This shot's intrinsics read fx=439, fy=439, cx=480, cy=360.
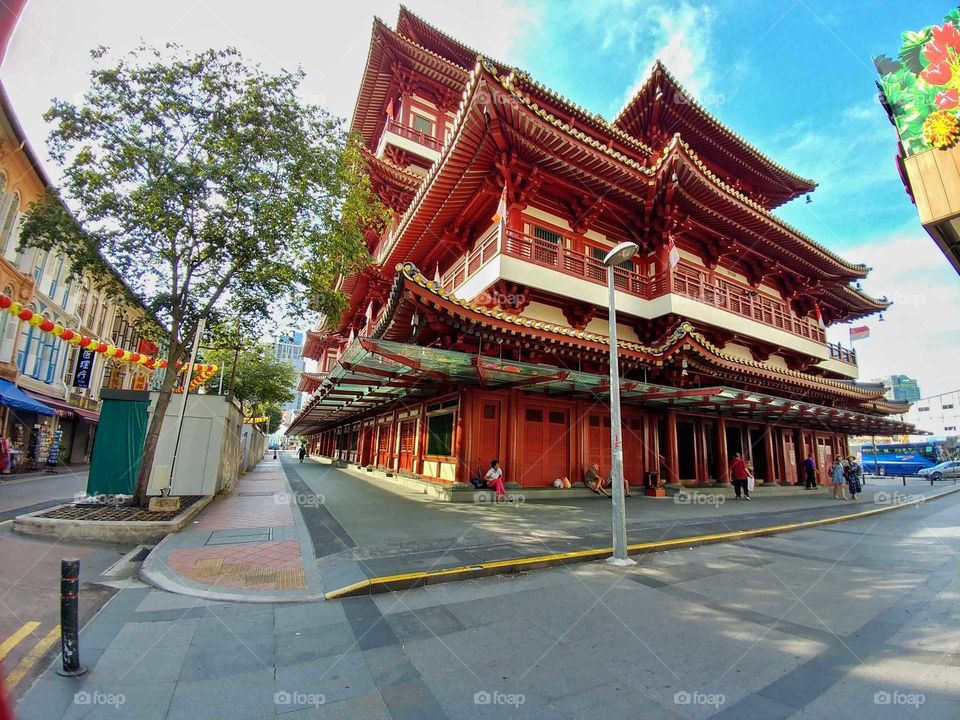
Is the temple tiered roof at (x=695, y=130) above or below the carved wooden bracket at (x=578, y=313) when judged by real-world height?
above

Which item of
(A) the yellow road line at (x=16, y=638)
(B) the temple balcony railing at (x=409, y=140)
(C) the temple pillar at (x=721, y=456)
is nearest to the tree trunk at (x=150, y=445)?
(A) the yellow road line at (x=16, y=638)

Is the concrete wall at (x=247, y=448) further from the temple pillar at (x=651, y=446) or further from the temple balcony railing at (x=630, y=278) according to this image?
the temple pillar at (x=651, y=446)

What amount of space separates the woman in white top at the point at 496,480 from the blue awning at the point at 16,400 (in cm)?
1923

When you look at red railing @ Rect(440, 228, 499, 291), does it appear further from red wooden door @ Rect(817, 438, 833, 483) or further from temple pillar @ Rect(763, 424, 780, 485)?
red wooden door @ Rect(817, 438, 833, 483)

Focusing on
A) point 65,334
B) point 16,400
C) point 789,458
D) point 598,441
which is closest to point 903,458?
point 789,458

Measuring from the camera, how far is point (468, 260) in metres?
14.2

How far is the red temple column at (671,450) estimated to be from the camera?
15.5 m

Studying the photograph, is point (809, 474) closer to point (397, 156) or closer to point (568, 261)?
point (568, 261)

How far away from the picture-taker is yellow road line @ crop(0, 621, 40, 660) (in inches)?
151

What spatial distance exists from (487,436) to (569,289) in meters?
5.00

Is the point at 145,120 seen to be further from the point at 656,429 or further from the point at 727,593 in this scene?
the point at 656,429

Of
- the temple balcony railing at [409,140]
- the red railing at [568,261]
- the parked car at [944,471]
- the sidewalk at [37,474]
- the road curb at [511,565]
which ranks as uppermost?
the temple balcony railing at [409,140]

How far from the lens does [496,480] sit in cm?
1211

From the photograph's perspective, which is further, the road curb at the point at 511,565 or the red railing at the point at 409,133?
the red railing at the point at 409,133
